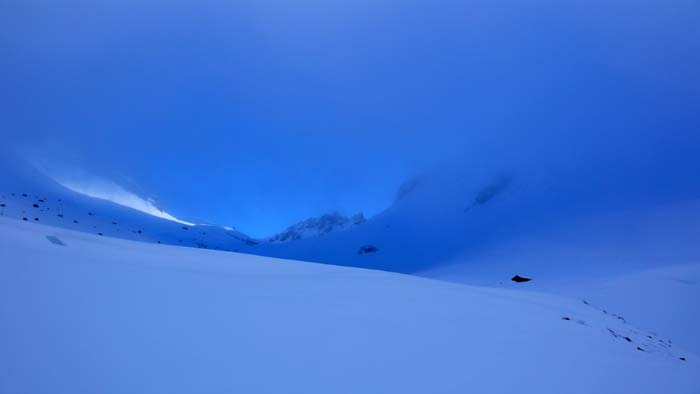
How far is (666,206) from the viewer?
2714 centimetres

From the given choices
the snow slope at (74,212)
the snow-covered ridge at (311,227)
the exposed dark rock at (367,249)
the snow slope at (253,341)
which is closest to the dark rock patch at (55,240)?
the snow slope at (253,341)

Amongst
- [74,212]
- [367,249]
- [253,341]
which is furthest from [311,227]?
[253,341]

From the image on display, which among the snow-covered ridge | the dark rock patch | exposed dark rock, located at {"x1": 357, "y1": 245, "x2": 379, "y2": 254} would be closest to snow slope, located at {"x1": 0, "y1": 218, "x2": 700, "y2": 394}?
the dark rock patch

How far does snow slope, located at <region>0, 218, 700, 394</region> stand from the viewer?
2373 mm

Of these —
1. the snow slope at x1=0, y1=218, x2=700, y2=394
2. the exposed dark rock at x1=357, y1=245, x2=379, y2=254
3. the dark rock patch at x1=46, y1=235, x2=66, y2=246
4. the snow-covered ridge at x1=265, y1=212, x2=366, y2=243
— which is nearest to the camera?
the snow slope at x1=0, y1=218, x2=700, y2=394

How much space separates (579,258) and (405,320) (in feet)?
82.5

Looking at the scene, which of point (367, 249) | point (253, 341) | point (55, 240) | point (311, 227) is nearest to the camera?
point (253, 341)

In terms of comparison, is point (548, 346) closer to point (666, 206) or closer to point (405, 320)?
A: point (405, 320)

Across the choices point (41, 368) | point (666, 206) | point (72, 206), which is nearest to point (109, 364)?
point (41, 368)

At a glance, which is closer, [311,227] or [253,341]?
[253,341]

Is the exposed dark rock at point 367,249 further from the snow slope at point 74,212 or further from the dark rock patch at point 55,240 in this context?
the dark rock patch at point 55,240

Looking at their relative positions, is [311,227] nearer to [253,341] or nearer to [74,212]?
[74,212]

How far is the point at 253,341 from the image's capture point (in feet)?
10.5

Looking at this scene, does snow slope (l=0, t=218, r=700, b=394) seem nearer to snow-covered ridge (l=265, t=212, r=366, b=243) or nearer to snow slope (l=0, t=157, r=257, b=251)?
snow slope (l=0, t=157, r=257, b=251)
